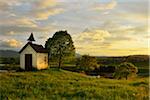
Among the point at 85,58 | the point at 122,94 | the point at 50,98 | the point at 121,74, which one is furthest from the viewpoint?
the point at 85,58

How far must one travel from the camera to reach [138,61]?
11481cm

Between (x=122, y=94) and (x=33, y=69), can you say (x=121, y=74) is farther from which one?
(x=122, y=94)

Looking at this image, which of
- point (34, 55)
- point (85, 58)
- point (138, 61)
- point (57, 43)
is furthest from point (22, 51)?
point (138, 61)

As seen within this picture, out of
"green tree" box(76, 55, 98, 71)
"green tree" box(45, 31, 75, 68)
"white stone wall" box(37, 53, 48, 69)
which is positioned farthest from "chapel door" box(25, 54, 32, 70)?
"green tree" box(76, 55, 98, 71)

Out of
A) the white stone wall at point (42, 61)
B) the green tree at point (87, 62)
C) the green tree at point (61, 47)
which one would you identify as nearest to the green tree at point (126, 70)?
the green tree at point (61, 47)

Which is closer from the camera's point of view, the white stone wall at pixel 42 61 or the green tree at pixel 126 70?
the white stone wall at pixel 42 61

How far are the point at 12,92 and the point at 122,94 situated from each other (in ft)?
19.0

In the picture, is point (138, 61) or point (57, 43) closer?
point (57, 43)

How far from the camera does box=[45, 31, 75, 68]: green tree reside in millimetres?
48219

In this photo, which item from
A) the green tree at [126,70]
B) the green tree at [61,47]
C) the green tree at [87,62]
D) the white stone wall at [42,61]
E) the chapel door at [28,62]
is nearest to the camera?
the chapel door at [28,62]

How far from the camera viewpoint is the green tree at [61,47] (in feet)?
158

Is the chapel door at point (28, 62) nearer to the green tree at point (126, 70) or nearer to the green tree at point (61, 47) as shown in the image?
the green tree at point (61, 47)

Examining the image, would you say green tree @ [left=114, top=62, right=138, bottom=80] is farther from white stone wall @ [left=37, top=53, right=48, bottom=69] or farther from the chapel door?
the chapel door

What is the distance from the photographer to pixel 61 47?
49062 millimetres
